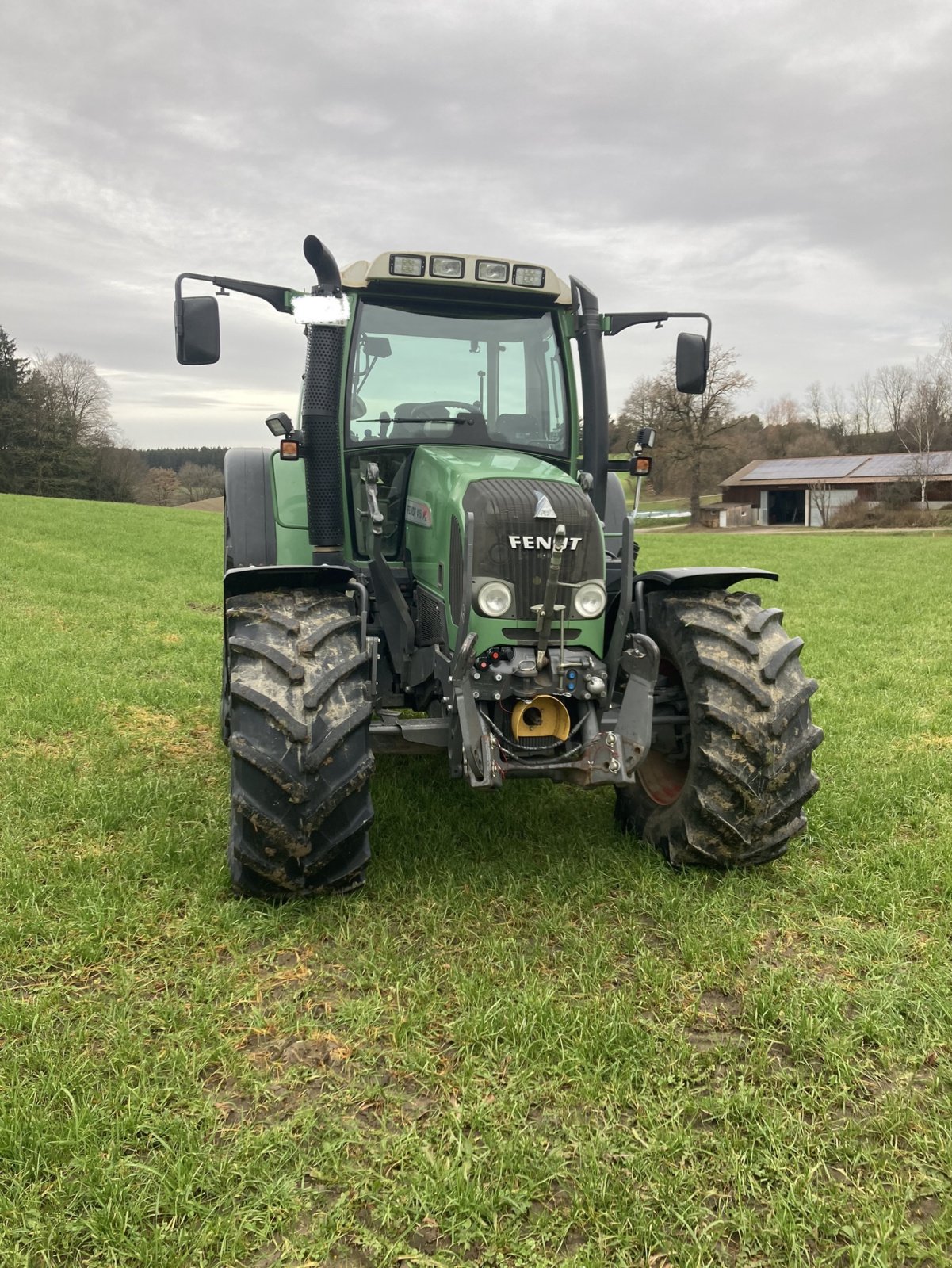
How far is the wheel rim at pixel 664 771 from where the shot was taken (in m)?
4.54

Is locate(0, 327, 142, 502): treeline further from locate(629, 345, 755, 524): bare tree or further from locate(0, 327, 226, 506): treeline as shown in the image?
locate(629, 345, 755, 524): bare tree

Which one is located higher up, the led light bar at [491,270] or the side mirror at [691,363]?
the led light bar at [491,270]

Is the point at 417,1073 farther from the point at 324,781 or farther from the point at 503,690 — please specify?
the point at 503,690

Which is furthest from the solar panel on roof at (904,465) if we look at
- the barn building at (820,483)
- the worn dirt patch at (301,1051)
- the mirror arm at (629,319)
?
the worn dirt patch at (301,1051)

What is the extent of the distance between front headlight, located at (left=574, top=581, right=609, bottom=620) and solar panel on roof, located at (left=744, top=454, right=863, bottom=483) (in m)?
55.6

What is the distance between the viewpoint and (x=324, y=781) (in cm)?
361

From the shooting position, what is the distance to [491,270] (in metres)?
4.70

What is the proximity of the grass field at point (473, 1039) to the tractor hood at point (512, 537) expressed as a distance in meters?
1.23

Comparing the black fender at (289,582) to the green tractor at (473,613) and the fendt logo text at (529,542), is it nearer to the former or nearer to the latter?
the green tractor at (473,613)

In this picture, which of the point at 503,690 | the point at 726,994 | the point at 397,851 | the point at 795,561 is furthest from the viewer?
the point at 795,561

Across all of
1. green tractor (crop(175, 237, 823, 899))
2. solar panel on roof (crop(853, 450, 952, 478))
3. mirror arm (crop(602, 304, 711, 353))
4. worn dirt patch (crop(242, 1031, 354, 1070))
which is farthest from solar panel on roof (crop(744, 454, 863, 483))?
worn dirt patch (crop(242, 1031, 354, 1070))

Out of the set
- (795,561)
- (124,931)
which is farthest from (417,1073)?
(795,561)

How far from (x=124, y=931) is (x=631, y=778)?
2148 millimetres

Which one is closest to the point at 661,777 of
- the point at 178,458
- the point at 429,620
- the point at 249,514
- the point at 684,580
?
the point at 684,580
